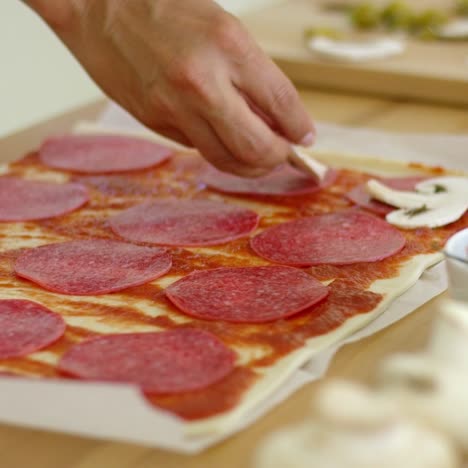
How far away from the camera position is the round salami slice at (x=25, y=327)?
1.28 metres

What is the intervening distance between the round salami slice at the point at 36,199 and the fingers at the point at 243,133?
0.98 feet

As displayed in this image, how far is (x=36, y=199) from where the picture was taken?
1.86 m

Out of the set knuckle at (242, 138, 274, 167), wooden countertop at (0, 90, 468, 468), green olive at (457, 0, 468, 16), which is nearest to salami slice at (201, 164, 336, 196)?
knuckle at (242, 138, 274, 167)

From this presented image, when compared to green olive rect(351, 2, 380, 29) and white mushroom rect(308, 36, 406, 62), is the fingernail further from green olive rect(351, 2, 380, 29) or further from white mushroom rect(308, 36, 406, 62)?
green olive rect(351, 2, 380, 29)

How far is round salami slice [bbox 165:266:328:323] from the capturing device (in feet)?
4.47

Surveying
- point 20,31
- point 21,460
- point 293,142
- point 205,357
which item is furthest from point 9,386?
point 20,31

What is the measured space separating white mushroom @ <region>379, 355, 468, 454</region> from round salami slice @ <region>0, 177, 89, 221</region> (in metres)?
1.06

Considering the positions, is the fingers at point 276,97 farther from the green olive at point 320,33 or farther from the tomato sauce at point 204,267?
the green olive at point 320,33

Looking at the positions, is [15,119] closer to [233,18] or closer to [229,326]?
[233,18]

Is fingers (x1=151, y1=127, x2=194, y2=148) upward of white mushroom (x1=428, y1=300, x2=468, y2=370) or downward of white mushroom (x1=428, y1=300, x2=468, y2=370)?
downward

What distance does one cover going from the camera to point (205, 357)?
1.22 meters

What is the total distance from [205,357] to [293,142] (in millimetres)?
715

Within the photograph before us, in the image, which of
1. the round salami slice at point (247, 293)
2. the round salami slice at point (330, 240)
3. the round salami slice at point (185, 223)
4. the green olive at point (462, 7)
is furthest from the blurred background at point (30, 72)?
the round salami slice at point (247, 293)

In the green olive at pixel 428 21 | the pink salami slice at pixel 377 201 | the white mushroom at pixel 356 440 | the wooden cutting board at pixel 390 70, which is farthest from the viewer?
the green olive at pixel 428 21
